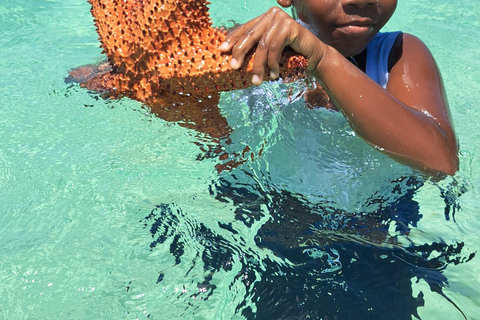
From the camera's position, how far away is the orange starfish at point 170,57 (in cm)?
201

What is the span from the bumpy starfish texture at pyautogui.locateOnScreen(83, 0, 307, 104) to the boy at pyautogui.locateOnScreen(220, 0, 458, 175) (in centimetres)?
7

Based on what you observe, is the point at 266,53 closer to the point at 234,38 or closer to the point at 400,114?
the point at 234,38

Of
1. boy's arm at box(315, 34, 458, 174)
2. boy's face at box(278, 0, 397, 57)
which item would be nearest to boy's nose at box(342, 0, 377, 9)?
boy's face at box(278, 0, 397, 57)

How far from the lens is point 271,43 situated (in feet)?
6.11

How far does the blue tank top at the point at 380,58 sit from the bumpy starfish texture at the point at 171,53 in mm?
895

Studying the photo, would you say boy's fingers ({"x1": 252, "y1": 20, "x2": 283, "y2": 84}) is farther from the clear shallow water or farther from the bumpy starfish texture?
the clear shallow water

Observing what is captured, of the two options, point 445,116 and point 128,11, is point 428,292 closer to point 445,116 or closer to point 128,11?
point 445,116

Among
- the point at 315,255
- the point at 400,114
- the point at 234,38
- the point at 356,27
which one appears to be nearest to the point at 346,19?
the point at 356,27

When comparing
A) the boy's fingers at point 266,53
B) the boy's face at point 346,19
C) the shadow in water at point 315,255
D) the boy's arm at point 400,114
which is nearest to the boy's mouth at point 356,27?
the boy's face at point 346,19

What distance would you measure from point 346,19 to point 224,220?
1.14 metres

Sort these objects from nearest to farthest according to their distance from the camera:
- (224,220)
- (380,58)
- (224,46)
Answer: (224,46) < (224,220) < (380,58)

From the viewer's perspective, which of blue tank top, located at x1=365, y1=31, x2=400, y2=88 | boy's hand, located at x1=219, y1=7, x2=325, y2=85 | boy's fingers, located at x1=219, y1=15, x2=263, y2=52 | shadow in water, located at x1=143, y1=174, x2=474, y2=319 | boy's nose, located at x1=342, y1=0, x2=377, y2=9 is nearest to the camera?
boy's hand, located at x1=219, y1=7, x2=325, y2=85

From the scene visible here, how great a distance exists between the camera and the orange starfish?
2.01 m

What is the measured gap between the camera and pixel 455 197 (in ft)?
9.13
